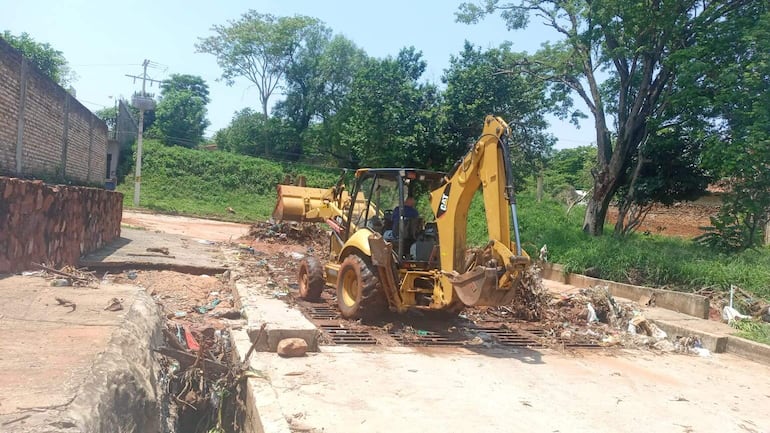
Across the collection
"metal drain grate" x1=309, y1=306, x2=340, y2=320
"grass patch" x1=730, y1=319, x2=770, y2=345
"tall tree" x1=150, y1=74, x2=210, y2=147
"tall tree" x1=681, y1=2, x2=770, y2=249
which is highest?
"tall tree" x1=150, y1=74, x2=210, y2=147

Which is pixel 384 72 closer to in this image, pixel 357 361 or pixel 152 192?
pixel 152 192

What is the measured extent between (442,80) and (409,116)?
2.14 meters

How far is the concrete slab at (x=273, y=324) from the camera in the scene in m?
6.03

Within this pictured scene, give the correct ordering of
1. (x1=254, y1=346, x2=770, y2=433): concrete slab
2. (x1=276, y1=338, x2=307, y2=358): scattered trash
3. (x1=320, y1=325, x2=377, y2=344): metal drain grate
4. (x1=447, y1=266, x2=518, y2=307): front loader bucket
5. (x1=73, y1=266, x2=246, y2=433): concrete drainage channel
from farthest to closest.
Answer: (x1=320, y1=325, x2=377, y2=344): metal drain grate, (x1=447, y1=266, x2=518, y2=307): front loader bucket, (x1=276, y1=338, x2=307, y2=358): scattered trash, (x1=254, y1=346, x2=770, y2=433): concrete slab, (x1=73, y1=266, x2=246, y2=433): concrete drainage channel

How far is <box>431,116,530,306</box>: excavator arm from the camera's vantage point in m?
6.33

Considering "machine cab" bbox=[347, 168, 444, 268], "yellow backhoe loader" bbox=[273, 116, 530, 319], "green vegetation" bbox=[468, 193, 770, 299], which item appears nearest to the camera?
"yellow backhoe loader" bbox=[273, 116, 530, 319]

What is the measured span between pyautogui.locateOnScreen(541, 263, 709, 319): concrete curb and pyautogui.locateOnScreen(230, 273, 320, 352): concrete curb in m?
6.98

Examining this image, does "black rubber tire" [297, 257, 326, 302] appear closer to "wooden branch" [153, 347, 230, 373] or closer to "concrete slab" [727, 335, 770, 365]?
"wooden branch" [153, 347, 230, 373]

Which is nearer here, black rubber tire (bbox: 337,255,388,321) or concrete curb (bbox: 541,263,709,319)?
black rubber tire (bbox: 337,255,388,321)

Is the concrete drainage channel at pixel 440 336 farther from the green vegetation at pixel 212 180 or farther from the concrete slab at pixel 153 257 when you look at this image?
the green vegetation at pixel 212 180

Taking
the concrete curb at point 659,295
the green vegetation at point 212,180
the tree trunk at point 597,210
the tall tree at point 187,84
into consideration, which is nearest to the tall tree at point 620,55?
the tree trunk at point 597,210

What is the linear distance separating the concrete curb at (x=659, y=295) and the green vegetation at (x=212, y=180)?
2279 centimetres

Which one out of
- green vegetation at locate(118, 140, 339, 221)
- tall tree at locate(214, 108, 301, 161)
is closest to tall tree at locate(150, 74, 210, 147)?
tall tree at locate(214, 108, 301, 161)

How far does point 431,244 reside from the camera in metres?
7.62
